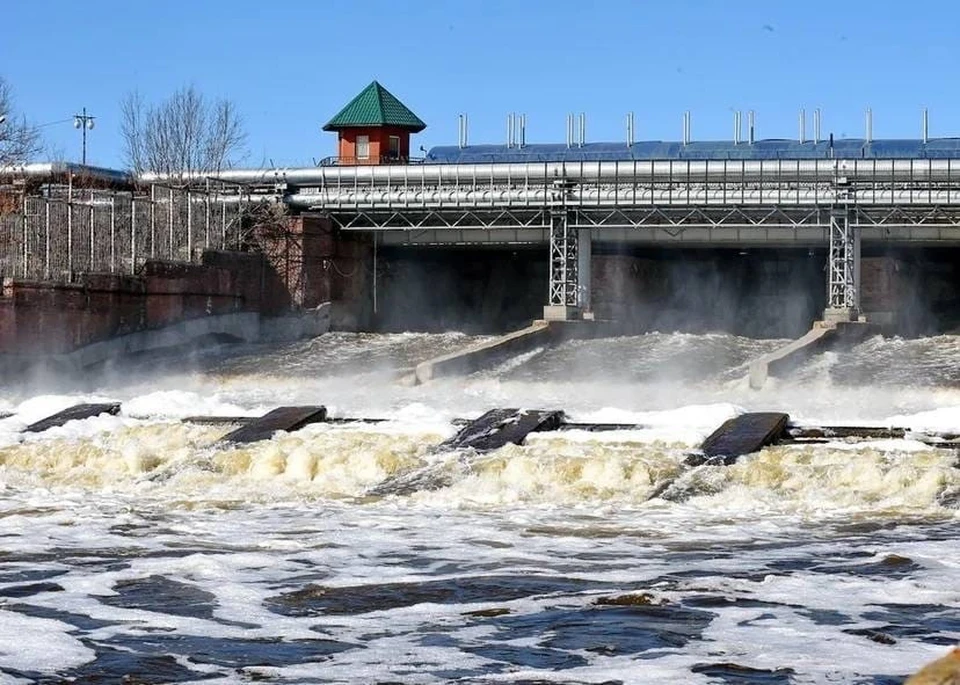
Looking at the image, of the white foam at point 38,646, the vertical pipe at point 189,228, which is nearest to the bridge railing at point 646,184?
the vertical pipe at point 189,228

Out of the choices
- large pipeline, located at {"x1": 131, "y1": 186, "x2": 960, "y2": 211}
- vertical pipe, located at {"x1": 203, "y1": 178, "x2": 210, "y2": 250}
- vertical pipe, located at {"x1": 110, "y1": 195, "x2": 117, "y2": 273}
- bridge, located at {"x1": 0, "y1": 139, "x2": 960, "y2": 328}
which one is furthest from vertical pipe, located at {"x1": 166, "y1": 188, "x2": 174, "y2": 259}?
vertical pipe, located at {"x1": 110, "y1": 195, "x2": 117, "y2": 273}

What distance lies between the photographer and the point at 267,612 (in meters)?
12.5

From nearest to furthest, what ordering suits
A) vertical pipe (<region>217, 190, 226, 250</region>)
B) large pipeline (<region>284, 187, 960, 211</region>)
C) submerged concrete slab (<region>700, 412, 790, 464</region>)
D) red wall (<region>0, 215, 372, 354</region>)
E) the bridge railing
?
submerged concrete slab (<region>700, 412, 790, 464</region>) < red wall (<region>0, 215, 372, 354</region>) < large pipeline (<region>284, 187, 960, 211</region>) < the bridge railing < vertical pipe (<region>217, 190, 226, 250</region>)

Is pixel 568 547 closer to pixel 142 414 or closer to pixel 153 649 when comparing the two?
pixel 153 649

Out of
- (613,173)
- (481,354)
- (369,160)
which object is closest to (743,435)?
(481,354)

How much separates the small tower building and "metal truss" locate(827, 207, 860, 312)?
72.4ft

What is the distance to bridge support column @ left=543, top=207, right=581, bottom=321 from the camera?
141 feet

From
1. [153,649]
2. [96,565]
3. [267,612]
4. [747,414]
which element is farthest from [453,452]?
[153,649]

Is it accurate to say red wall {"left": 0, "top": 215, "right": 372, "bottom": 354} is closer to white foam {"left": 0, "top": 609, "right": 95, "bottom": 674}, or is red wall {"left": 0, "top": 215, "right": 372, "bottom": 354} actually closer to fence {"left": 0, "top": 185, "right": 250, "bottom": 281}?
fence {"left": 0, "top": 185, "right": 250, "bottom": 281}

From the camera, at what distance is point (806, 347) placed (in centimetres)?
3625

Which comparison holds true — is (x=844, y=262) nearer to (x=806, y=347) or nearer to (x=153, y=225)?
(x=806, y=347)

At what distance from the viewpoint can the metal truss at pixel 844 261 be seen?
41.1m

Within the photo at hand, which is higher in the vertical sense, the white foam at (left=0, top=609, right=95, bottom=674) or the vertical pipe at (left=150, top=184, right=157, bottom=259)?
the vertical pipe at (left=150, top=184, right=157, bottom=259)

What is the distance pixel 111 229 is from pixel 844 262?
18.7 metres
